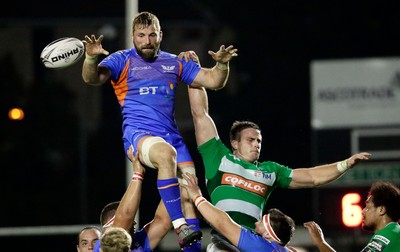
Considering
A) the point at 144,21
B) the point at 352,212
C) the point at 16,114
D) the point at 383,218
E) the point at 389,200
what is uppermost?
the point at 144,21

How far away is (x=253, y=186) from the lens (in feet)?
24.2

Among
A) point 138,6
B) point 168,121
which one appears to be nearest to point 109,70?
point 168,121

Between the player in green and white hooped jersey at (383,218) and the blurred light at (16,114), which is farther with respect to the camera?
the blurred light at (16,114)

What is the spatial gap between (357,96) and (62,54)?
5979 mm

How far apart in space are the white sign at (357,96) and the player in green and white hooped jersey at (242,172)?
16.1ft

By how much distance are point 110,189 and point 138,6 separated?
7.13ft

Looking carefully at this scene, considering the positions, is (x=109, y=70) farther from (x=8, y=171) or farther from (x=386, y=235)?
(x=8, y=171)

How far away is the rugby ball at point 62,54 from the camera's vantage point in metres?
6.98

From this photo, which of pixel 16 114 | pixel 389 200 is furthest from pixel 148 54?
pixel 16 114

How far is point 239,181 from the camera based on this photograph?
7.38 m

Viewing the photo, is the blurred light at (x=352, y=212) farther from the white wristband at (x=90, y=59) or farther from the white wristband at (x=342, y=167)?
the white wristband at (x=90, y=59)

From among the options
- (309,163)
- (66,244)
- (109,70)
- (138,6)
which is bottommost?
(66,244)

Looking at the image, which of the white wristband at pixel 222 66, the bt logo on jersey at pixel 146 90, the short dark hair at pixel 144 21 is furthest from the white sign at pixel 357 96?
the short dark hair at pixel 144 21

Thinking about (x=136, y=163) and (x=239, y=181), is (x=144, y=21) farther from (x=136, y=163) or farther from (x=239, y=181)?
(x=239, y=181)
